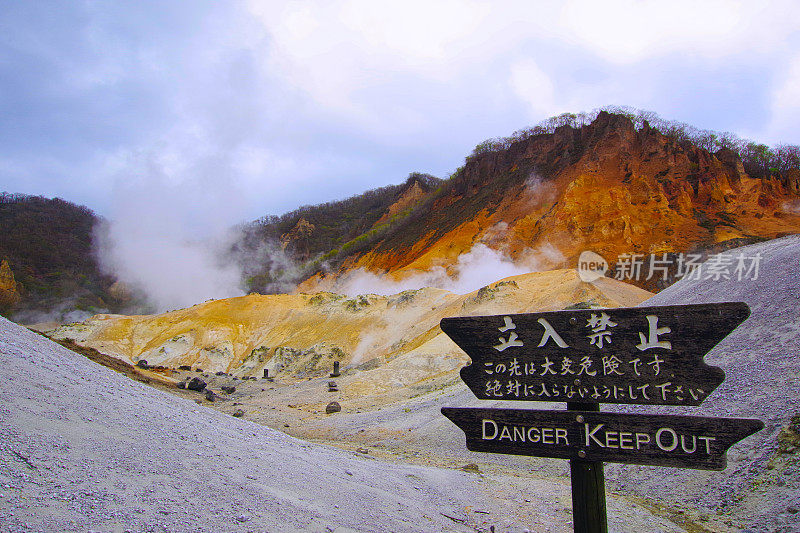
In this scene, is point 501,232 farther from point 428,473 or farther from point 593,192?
point 428,473

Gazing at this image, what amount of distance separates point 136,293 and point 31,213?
35285 millimetres

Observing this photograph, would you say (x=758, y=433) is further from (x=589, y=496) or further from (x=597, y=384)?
(x=597, y=384)

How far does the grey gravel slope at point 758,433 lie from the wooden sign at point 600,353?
365 centimetres

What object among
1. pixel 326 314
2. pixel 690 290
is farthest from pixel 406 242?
pixel 690 290

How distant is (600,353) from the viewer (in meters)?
3.16

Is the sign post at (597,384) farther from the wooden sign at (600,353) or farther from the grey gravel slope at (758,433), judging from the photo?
the grey gravel slope at (758,433)

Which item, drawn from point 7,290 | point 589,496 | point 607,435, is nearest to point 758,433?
point 589,496

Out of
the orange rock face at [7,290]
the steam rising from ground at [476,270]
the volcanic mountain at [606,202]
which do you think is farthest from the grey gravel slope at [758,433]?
the orange rock face at [7,290]

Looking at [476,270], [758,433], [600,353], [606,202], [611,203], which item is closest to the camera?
[600,353]

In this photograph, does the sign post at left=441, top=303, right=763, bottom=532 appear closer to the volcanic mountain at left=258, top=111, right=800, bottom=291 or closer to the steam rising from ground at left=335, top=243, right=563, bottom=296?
the volcanic mountain at left=258, top=111, right=800, bottom=291

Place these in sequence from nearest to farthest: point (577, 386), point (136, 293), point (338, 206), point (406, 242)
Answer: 1. point (577, 386)
2. point (406, 242)
3. point (136, 293)
4. point (338, 206)

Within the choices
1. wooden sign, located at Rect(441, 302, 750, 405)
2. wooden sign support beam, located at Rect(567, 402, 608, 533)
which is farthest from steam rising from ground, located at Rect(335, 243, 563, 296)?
wooden sign support beam, located at Rect(567, 402, 608, 533)

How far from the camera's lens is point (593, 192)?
47.7 m

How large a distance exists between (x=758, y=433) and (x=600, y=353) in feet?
17.8
